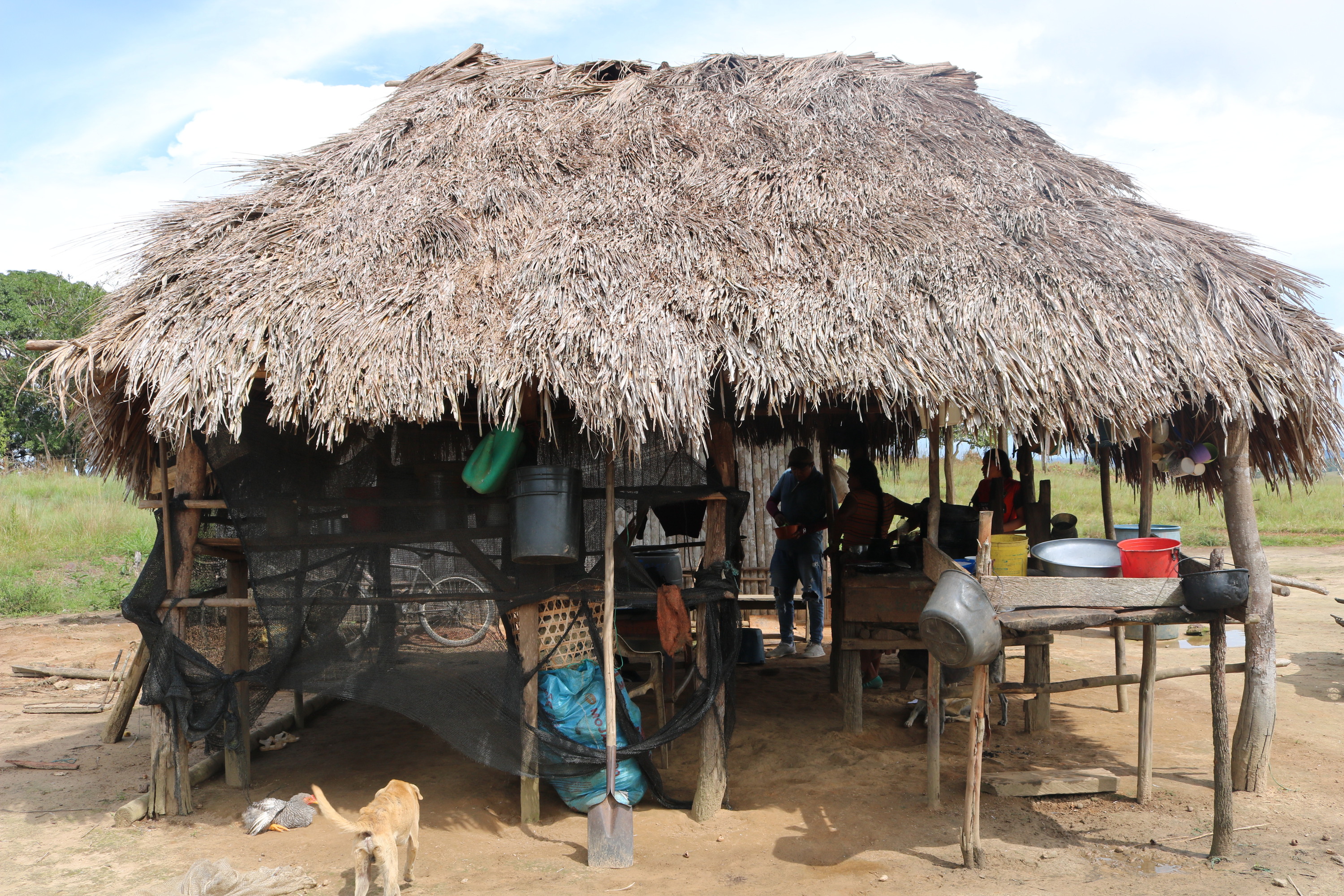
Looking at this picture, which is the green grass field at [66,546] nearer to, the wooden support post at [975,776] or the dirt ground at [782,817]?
the dirt ground at [782,817]

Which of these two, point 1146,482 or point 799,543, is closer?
point 1146,482

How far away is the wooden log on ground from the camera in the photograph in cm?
450

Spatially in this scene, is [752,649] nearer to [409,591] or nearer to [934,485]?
[934,485]

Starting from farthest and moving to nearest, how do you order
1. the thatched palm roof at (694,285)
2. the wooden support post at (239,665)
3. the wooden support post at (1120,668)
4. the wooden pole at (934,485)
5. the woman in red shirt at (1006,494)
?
the woman in red shirt at (1006,494), the wooden support post at (1120,668), the wooden support post at (239,665), the wooden pole at (934,485), the thatched palm roof at (694,285)

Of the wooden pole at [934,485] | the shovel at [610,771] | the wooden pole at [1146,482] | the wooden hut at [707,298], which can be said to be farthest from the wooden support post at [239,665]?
the wooden pole at [1146,482]

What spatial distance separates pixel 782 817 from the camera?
450 centimetres

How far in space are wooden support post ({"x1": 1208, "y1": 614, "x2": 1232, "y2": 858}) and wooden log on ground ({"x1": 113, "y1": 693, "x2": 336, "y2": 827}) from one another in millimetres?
4422

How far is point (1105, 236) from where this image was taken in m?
5.03

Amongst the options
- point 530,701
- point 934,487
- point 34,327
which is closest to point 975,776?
point 934,487

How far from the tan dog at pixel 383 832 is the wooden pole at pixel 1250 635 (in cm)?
419

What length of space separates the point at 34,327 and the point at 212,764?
18242mm

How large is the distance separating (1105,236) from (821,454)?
124 inches

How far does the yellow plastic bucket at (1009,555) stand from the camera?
4.33m

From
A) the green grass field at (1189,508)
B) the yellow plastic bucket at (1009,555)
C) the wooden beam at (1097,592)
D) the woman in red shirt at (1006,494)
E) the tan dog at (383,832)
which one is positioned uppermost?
the woman in red shirt at (1006,494)
